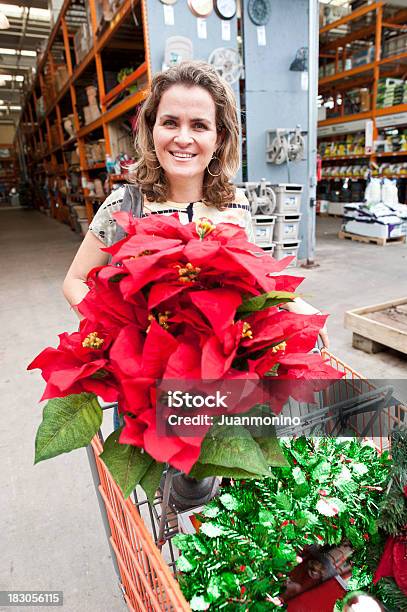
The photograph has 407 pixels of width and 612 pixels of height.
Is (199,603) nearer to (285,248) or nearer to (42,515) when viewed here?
(42,515)

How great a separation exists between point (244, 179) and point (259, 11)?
1.66 m

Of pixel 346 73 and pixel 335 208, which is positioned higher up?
pixel 346 73

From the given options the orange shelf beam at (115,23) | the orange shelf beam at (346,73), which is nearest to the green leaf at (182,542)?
the orange shelf beam at (115,23)

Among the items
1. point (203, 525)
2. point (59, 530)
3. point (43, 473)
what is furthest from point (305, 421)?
point (43, 473)

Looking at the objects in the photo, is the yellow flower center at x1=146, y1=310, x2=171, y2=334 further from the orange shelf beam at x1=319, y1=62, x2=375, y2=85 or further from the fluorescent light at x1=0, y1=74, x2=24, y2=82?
the fluorescent light at x1=0, y1=74, x2=24, y2=82

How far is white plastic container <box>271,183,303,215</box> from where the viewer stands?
15.2ft

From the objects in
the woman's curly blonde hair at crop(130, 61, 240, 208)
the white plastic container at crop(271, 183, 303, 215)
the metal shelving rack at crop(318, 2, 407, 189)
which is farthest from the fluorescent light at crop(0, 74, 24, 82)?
the woman's curly blonde hair at crop(130, 61, 240, 208)

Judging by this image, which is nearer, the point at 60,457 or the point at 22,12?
the point at 60,457

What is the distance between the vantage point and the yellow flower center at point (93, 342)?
1.75 feet

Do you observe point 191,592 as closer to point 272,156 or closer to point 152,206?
point 152,206

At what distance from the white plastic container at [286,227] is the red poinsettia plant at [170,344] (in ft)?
14.2

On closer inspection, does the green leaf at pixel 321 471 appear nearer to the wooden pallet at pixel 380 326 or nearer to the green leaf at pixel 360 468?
the green leaf at pixel 360 468

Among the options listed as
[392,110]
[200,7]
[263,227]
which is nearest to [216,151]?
[200,7]

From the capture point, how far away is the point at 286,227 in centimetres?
480
